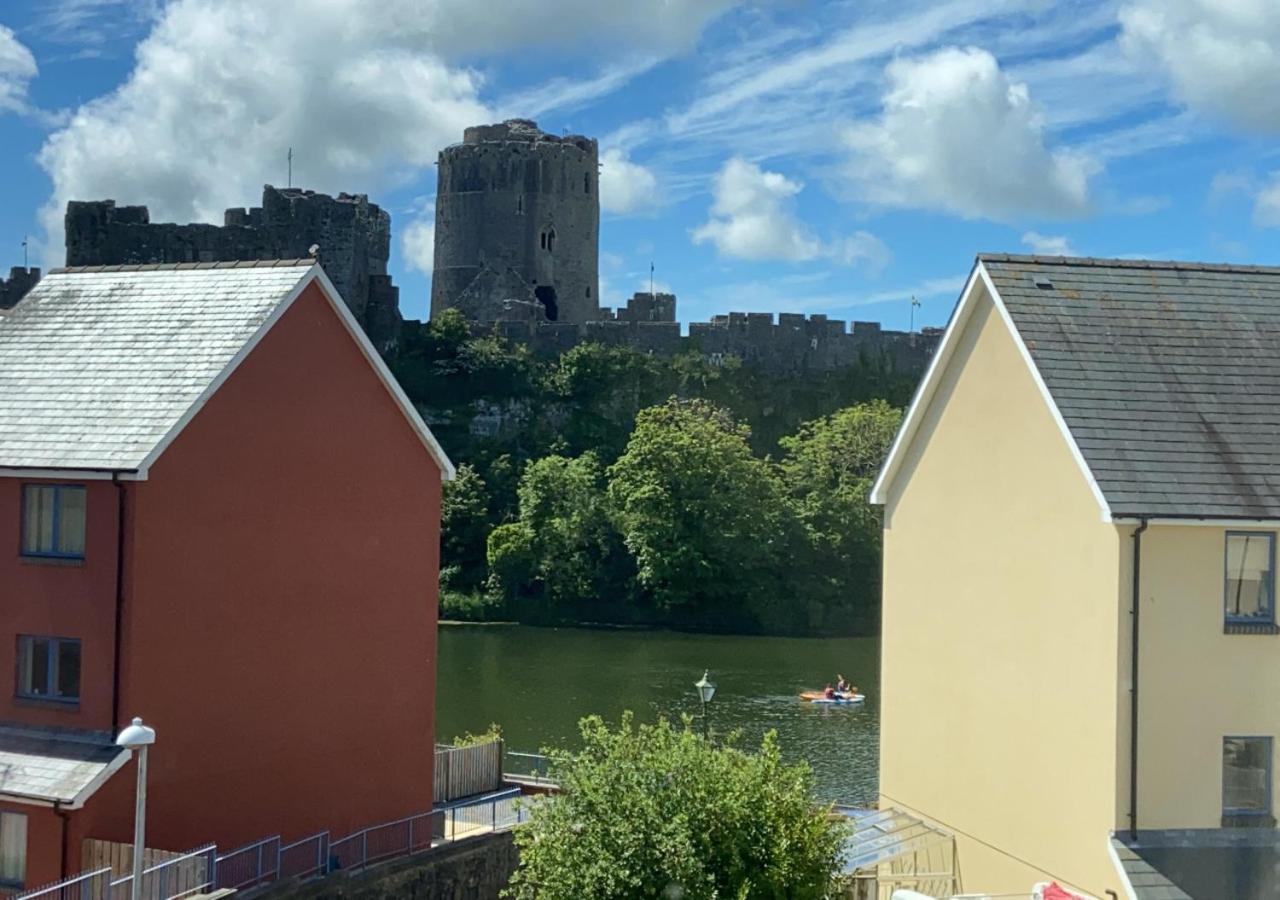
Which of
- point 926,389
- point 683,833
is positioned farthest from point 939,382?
point 683,833

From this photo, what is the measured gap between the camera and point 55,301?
21625 millimetres

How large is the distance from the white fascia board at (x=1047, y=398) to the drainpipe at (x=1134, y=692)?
1.51 ft

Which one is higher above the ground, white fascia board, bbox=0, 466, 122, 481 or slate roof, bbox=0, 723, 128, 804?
white fascia board, bbox=0, 466, 122, 481

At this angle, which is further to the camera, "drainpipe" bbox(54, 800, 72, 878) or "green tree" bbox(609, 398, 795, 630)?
"green tree" bbox(609, 398, 795, 630)

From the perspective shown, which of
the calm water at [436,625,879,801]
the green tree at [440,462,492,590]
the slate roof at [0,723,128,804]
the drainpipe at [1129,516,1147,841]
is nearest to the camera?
the drainpipe at [1129,516,1147,841]

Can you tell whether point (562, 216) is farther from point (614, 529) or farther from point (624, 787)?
point (624, 787)

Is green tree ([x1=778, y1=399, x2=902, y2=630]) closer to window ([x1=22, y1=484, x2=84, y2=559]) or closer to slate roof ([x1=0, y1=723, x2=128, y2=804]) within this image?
window ([x1=22, y1=484, x2=84, y2=559])

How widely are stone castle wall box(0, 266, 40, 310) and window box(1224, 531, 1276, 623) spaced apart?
1959 inches

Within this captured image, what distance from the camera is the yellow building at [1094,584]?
15.6m

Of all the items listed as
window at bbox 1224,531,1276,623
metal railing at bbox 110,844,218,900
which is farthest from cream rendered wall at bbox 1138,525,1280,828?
metal railing at bbox 110,844,218,900

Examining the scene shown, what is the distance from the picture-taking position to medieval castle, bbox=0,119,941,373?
61.8 metres

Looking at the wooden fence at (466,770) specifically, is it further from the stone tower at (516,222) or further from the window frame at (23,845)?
the stone tower at (516,222)

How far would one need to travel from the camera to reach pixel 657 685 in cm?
4378

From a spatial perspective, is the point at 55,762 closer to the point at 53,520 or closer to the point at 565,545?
the point at 53,520
